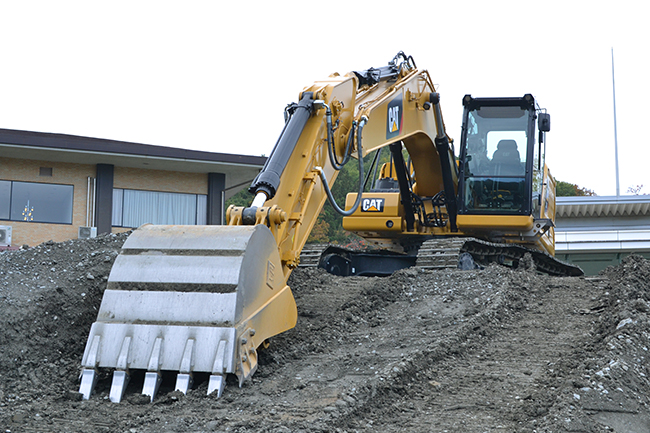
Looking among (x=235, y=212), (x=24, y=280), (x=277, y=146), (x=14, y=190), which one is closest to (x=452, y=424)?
(x=235, y=212)

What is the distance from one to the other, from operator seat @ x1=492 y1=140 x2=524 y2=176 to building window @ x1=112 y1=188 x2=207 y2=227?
35.1 feet

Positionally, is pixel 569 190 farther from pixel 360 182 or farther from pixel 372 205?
pixel 360 182

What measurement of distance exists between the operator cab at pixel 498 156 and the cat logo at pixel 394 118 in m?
2.36

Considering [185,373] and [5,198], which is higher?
[5,198]

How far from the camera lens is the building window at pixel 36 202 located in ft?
55.5

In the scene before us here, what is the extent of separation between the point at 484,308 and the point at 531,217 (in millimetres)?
3630

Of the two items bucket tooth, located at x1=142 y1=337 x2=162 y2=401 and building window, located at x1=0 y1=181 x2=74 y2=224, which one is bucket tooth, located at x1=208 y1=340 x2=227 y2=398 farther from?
building window, located at x1=0 y1=181 x2=74 y2=224

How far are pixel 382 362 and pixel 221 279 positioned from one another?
1.46 meters

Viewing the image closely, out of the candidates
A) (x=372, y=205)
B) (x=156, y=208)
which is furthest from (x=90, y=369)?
(x=156, y=208)

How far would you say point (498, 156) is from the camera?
405 inches

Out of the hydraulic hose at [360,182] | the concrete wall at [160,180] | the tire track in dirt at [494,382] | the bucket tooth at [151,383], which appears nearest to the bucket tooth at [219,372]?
the bucket tooth at [151,383]

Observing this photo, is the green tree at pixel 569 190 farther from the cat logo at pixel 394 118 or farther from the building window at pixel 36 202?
the cat logo at pixel 394 118

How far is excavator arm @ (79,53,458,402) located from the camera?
4.45m

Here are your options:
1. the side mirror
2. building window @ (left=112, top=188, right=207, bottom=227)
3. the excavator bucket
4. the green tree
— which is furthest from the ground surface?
the green tree
